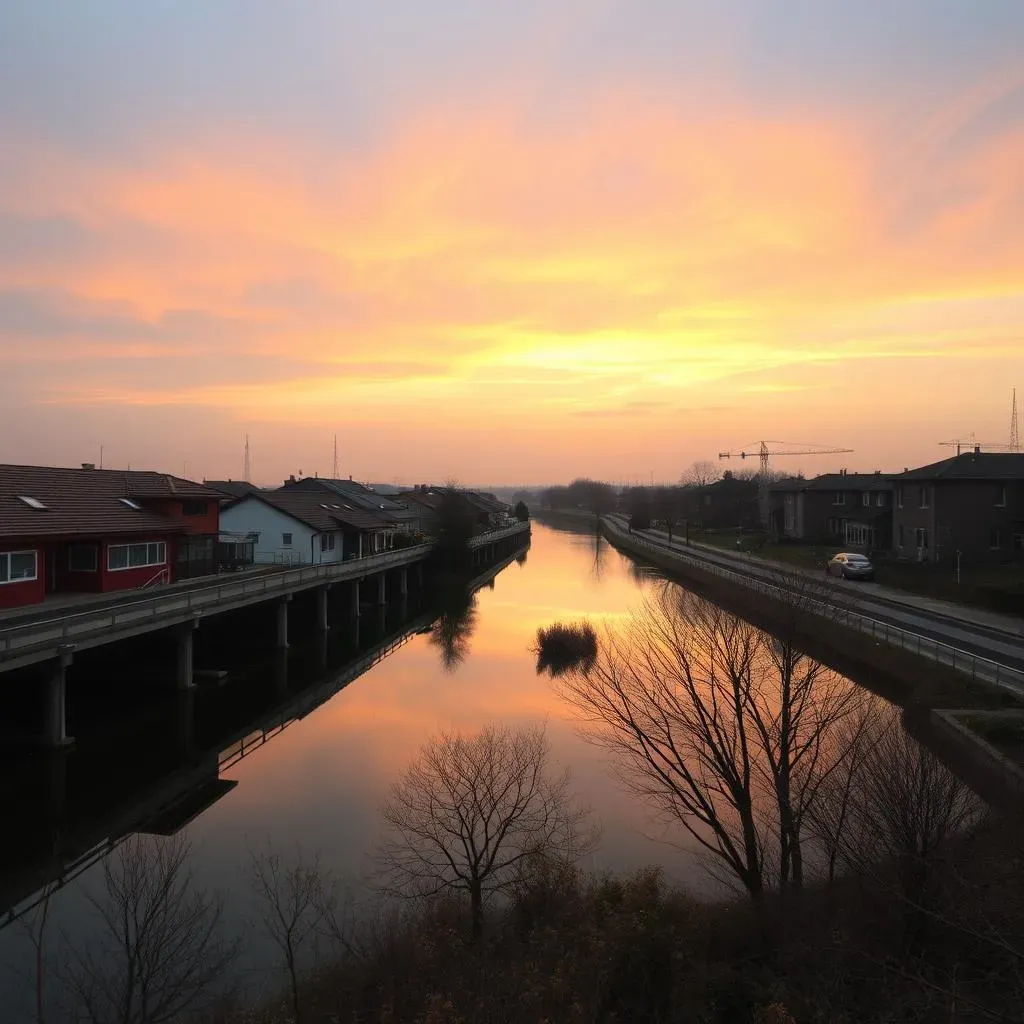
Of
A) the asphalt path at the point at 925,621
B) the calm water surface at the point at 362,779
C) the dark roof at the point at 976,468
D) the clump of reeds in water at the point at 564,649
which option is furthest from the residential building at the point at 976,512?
the calm water surface at the point at 362,779

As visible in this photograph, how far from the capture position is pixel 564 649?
2855cm

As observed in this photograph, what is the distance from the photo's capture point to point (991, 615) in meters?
27.6

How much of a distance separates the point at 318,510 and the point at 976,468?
3582 centimetres

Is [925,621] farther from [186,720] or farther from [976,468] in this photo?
[186,720]

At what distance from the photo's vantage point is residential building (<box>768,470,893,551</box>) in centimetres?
5175

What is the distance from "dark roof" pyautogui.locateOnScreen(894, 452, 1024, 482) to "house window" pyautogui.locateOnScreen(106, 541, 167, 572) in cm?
3702

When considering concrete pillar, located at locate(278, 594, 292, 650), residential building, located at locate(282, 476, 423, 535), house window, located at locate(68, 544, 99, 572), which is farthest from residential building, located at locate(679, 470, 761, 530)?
house window, located at locate(68, 544, 99, 572)

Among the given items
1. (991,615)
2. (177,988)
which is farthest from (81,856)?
(991,615)

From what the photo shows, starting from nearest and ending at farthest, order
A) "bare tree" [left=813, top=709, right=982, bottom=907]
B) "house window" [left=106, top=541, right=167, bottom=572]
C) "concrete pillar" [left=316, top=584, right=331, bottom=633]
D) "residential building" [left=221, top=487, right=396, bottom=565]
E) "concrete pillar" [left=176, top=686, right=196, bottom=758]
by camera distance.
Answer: "bare tree" [left=813, top=709, right=982, bottom=907]
"concrete pillar" [left=176, top=686, right=196, bottom=758]
"house window" [left=106, top=541, right=167, bottom=572]
"concrete pillar" [left=316, top=584, right=331, bottom=633]
"residential building" [left=221, top=487, right=396, bottom=565]

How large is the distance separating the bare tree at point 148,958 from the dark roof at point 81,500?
1436cm

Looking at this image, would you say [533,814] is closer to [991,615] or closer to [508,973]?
[508,973]

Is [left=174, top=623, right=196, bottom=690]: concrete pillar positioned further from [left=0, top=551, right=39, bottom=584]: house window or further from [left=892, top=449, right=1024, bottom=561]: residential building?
[left=892, top=449, right=1024, bottom=561]: residential building

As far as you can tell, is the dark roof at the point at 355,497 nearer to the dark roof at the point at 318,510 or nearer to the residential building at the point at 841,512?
the dark roof at the point at 318,510

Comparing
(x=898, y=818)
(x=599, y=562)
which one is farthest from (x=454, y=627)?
(x=599, y=562)
